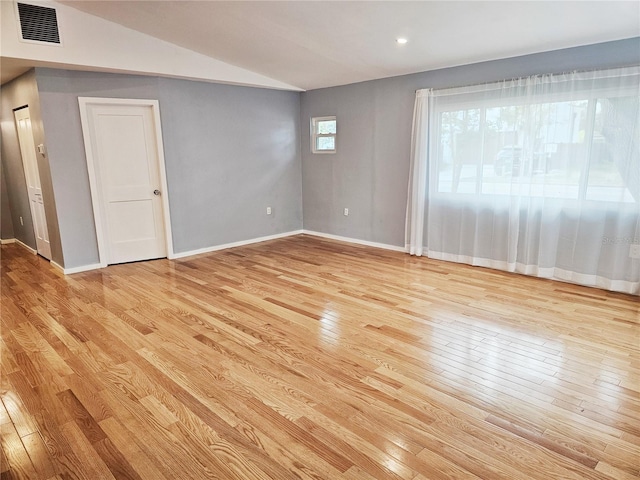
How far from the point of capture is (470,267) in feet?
16.0

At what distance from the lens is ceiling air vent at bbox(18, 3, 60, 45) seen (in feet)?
12.6

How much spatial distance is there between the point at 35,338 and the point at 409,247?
4.37 metres

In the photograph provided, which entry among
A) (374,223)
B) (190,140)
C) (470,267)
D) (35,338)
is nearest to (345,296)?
(470,267)

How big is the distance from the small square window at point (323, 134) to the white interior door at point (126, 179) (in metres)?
2.56

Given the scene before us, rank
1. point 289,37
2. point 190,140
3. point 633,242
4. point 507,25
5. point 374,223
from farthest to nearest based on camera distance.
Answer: point 374,223, point 190,140, point 289,37, point 633,242, point 507,25

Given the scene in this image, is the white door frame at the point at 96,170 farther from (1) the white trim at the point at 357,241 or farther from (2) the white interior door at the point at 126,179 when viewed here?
(1) the white trim at the point at 357,241

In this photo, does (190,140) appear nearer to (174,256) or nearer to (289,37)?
(174,256)

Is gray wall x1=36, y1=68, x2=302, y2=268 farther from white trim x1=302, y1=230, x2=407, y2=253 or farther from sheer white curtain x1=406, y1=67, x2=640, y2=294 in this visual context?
sheer white curtain x1=406, y1=67, x2=640, y2=294

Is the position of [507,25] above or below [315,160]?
above

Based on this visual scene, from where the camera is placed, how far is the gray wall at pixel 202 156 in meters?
4.62

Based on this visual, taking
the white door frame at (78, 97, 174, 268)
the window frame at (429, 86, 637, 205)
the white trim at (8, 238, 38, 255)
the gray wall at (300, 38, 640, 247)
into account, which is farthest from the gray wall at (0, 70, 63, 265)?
the window frame at (429, 86, 637, 205)

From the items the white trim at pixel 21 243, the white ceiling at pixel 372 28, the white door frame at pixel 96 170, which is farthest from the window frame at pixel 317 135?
the white trim at pixel 21 243

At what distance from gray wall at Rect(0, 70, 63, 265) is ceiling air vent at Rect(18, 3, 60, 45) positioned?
2.01 feet

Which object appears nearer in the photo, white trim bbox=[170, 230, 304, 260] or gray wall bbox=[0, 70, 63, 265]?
gray wall bbox=[0, 70, 63, 265]
